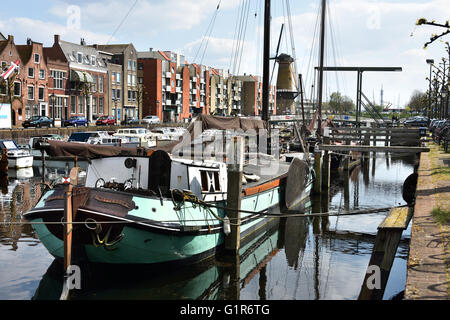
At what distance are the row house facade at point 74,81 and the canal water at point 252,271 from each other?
4578cm

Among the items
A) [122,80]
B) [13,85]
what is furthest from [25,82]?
[122,80]

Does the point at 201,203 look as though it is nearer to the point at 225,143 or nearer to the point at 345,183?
the point at 225,143

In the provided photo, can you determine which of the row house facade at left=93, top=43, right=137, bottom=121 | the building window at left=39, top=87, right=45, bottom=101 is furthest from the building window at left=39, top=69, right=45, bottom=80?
the row house facade at left=93, top=43, right=137, bottom=121

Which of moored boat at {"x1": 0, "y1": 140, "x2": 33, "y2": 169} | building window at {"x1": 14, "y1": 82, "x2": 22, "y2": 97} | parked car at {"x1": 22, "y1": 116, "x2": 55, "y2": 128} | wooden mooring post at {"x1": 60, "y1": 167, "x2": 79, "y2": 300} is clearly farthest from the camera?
building window at {"x1": 14, "y1": 82, "x2": 22, "y2": 97}

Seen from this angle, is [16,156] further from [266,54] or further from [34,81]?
[34,81]

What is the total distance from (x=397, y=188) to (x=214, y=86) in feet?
299

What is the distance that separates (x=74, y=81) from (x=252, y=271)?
59496 millimetres

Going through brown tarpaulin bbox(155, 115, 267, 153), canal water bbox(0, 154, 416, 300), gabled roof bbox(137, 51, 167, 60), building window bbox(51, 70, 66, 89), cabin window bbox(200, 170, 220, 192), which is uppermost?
gabled roof bbox(137, 51, 167, 60)

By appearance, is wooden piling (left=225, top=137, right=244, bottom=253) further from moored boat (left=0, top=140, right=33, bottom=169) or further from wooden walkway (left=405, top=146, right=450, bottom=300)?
moored boat (left=0, top=140, right=33, bottom=169)

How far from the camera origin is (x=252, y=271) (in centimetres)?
1547

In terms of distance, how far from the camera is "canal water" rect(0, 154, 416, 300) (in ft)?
43.2

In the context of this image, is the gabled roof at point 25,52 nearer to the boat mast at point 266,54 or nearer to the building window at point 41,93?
the building window at point 41,93

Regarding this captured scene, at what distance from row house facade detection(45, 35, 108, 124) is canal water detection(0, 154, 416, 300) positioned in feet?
150
